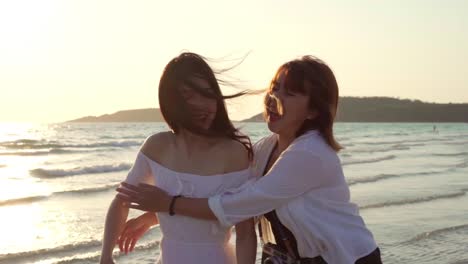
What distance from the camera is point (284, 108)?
3020 millimetres

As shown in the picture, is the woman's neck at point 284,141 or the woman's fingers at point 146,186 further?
the woman's neck at point 284,141

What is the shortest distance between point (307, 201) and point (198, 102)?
583 millimetres

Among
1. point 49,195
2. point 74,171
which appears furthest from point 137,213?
point 74,171

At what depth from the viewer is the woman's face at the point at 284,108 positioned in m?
3.01

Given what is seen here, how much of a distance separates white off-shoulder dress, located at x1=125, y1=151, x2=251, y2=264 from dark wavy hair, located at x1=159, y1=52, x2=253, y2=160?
7.3 inches

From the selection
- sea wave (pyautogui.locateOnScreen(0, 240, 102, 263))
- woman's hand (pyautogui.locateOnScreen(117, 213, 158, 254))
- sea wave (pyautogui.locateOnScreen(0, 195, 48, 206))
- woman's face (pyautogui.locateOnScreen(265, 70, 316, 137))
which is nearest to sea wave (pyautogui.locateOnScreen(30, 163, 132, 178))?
sea wave (pyautogui.locateOnScreen(0, 195, 48, 206))

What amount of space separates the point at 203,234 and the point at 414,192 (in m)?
12.3

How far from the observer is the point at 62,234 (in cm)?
945

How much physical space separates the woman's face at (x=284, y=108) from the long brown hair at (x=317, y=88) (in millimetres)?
20

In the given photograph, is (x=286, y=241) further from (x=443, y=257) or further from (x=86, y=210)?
(x=86, y=210)

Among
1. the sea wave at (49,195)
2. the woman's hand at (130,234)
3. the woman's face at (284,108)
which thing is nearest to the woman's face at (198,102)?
the woman's face at (284,108)

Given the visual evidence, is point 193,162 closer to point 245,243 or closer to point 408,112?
point 245,243

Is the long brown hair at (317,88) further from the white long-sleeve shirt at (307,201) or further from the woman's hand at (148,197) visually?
the woman's hand at (148,197)

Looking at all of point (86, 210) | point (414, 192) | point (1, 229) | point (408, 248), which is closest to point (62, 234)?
point (1, 229)
